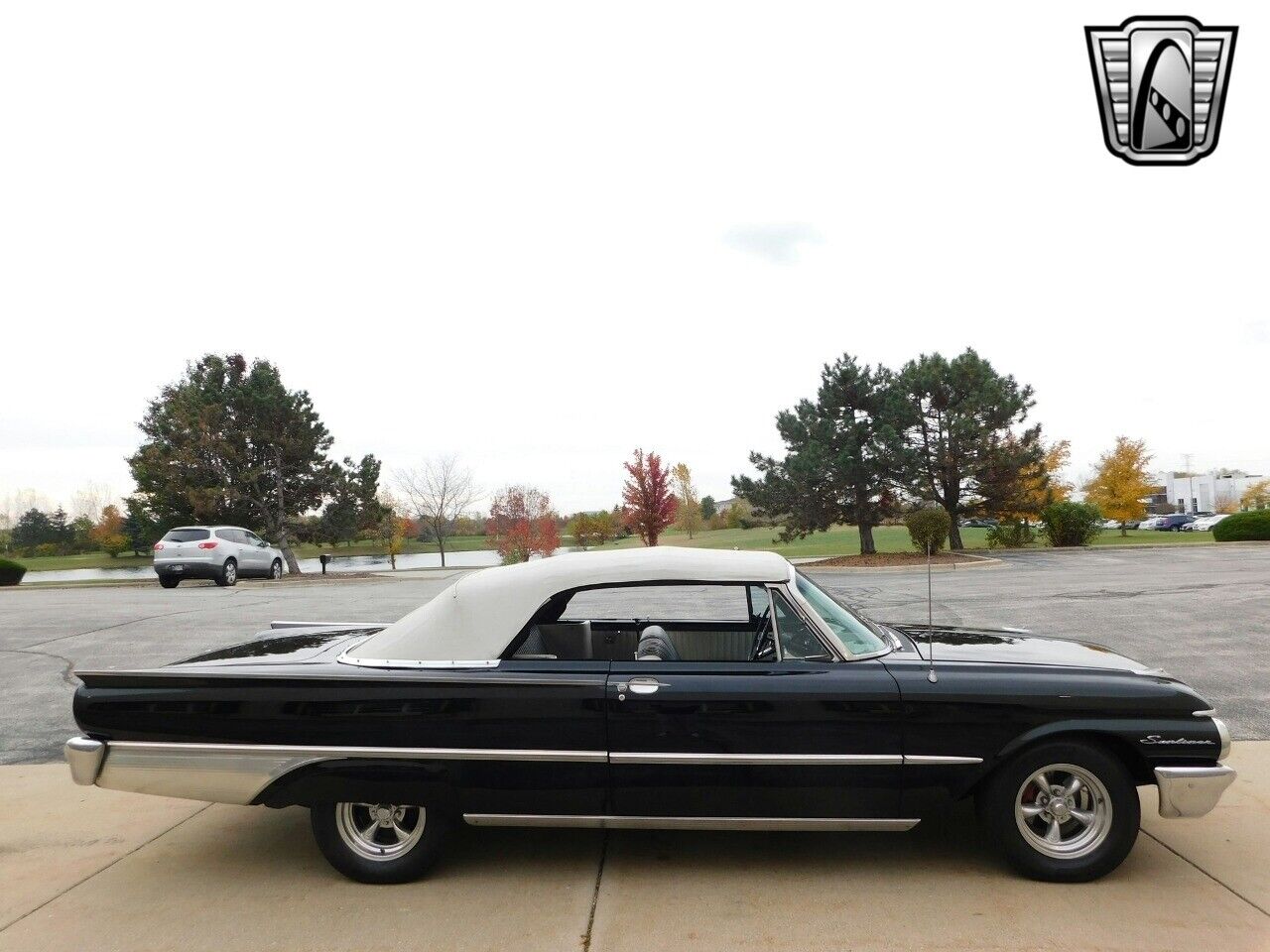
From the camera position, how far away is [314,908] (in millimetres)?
3623

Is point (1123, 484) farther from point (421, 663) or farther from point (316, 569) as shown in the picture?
point (421, 663)

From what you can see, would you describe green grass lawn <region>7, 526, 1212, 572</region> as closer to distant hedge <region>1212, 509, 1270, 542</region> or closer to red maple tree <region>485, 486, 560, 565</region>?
red maple tree <region>485, 486, 560, 565</region>

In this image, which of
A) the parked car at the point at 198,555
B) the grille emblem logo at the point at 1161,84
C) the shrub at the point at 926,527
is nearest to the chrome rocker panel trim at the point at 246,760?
the grille emblem logo at the point at 1161,84

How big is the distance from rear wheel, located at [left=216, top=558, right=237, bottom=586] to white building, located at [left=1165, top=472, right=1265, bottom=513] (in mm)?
119328

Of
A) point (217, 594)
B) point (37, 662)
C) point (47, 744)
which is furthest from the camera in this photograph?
point (217, 594)

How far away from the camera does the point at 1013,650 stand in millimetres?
4266

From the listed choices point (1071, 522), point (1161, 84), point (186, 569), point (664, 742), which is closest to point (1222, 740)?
point (664, 742)

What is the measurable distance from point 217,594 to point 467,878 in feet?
56.3

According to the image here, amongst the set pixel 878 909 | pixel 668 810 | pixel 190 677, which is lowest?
pixel 878 909

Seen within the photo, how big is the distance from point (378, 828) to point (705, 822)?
1467 mm

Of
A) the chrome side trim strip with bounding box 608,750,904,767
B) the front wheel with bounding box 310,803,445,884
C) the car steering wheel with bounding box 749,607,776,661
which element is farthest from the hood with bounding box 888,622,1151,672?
the front wheel with bounding box 310,803,445,884

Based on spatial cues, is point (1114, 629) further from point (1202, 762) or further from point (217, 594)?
point (217, 594)

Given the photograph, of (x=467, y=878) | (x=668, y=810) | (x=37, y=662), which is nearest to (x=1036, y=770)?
(x=668, y=810)

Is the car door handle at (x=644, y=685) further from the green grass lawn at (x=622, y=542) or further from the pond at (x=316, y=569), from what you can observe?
the green grass lawn at (x=622, y=542)
